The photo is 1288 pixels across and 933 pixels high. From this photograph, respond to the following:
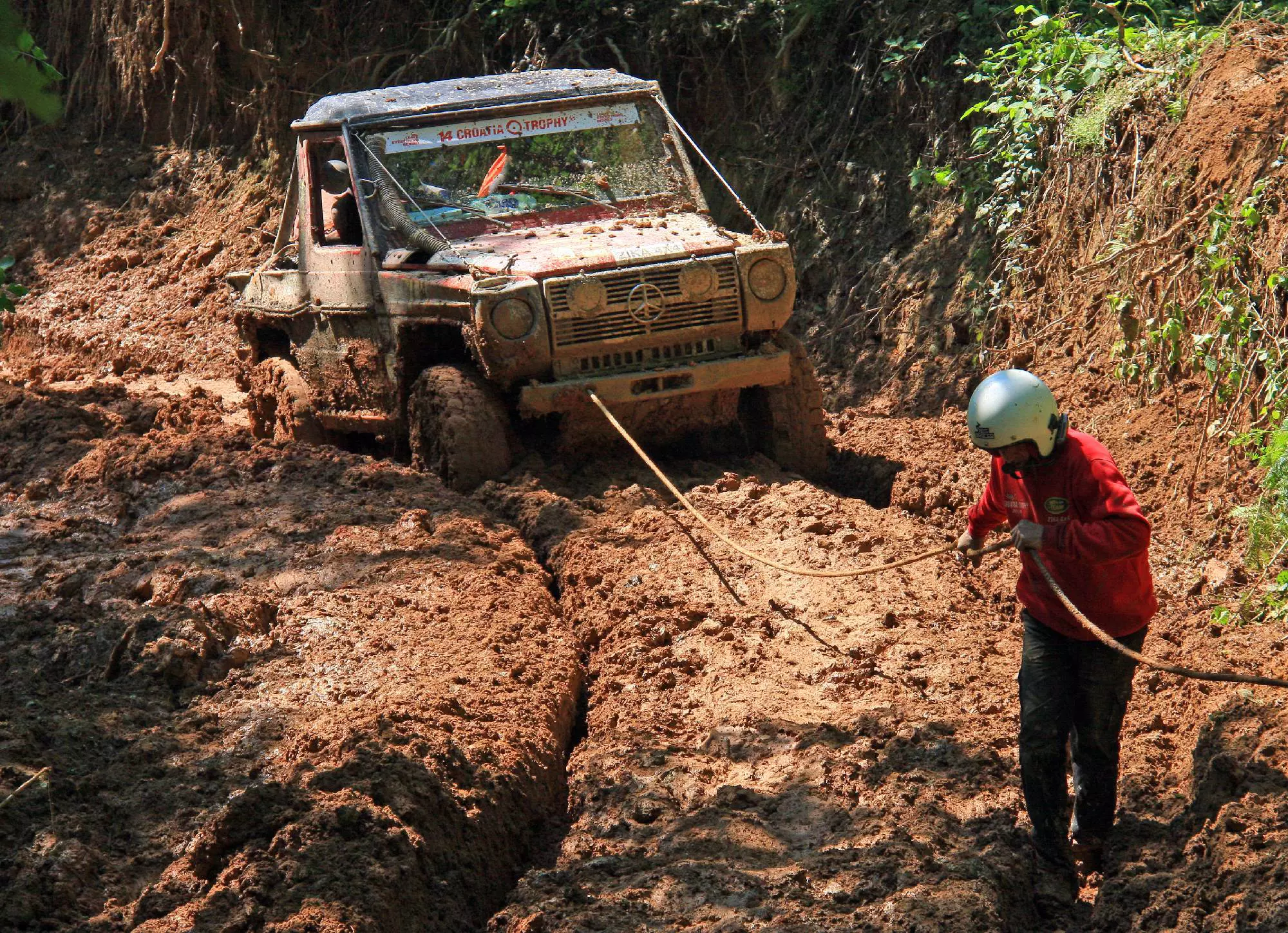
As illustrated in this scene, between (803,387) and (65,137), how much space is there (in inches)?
465

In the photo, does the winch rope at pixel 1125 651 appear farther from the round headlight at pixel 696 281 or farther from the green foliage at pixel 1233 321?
the round headlight at pixel 696 281

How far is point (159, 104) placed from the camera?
16.1m

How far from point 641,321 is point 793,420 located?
1083 mm

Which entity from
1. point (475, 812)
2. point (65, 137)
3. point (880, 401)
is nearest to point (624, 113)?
point (880, 401)

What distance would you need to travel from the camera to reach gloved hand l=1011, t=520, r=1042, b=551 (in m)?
4.33

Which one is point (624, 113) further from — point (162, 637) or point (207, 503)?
point (162, 637)

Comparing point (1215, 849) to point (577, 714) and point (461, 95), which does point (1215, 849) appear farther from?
point (461, 95)

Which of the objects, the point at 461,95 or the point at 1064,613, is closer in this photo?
the point at 1064,613

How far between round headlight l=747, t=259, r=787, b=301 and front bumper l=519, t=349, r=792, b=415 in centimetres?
31

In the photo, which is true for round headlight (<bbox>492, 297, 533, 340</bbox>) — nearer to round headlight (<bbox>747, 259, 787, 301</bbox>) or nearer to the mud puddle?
the mud puddle

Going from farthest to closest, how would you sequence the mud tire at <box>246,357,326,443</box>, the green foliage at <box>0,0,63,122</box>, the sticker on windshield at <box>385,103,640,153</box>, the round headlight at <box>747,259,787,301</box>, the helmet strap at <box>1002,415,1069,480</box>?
the mud tire at <box>246,357,326,443</box>
the sticker on windshield at <box>385,103,640,153</box>
the round headlight at <box>747,259,787,301</box>
the helmet strap at <box>1002,415,1069,480</box>
the green foliage at <box>0,0,63,122</box>

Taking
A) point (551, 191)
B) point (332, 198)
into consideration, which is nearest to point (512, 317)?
point (551, 191)

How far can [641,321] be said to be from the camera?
758 centimetres

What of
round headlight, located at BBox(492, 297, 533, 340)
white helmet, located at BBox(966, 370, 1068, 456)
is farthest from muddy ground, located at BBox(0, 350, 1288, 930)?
white helmet, located at BBox(966, 370, 1068, 456)
